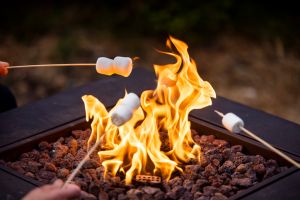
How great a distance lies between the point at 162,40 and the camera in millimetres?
5723

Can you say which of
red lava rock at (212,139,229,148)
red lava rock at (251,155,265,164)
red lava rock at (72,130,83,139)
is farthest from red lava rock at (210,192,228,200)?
red lava rock at (72,130,83,139)

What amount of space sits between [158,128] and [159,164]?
30 centimetres

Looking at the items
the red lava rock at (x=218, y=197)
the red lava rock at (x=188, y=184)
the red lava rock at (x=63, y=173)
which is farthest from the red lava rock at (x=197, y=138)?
the red lava rock at (x=63, y=173)

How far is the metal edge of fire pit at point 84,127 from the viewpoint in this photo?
2.55 m

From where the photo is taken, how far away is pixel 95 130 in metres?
2.96

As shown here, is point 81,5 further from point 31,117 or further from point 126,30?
point 31,117

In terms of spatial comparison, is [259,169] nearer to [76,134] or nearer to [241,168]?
[241,168]

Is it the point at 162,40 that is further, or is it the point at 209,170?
the point at 162,40

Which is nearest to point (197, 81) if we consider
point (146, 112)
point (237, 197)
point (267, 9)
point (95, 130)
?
point (146, 112)

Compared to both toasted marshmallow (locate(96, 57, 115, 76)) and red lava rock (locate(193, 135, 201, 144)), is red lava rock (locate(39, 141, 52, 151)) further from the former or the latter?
red lava rock (locate(193, 135, 201, 144))

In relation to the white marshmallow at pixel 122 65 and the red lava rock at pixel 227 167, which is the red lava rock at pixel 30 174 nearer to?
the white marshmallow at pixel 122 65

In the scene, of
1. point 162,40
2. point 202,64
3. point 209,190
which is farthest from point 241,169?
point 162,40

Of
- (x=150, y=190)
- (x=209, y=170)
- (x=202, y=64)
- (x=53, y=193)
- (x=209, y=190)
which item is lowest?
(x=53, y=193)

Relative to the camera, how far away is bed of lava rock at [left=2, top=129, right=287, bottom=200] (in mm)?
2547
